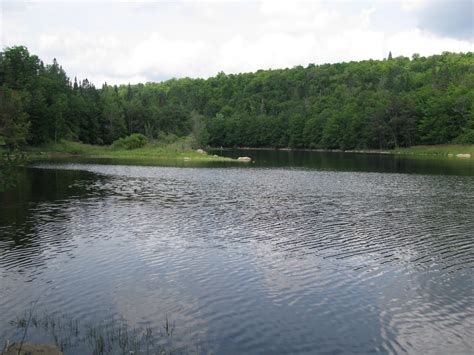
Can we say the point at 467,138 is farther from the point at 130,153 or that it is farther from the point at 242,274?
the point at 242,274

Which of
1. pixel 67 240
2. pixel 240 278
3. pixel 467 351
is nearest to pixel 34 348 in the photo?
pixel 240 278

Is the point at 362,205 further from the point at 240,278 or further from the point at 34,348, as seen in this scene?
the point at 34,348

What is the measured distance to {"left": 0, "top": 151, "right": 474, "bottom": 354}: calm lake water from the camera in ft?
56.6

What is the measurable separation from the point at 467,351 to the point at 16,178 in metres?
16.8

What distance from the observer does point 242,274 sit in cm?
2445

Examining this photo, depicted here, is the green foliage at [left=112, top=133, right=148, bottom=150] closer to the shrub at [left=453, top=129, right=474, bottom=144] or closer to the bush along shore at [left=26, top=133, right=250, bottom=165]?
the bush along shore at [left=26, top=133, right=250, bottom=165]

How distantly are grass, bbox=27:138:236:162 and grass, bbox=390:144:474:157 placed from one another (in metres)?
72.2

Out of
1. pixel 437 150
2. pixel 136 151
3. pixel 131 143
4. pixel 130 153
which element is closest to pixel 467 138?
pixel 437 150

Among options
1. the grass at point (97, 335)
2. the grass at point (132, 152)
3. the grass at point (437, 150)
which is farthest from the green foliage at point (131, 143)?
the grass at point (97, 335)

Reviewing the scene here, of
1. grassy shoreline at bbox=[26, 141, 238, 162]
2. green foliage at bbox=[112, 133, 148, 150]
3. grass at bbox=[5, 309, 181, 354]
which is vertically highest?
green foliage at bbox=[112, 133, 148, 150]

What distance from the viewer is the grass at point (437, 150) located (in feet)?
494

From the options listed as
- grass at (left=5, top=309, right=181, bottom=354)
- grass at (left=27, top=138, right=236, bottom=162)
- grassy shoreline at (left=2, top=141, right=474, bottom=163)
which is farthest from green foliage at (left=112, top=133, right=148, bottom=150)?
grass at (left=5, top=309, right=181, bottom=354)

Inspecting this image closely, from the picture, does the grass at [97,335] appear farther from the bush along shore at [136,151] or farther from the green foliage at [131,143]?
the green foliage at [131,143]

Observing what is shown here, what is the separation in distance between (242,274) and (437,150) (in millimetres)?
151820
